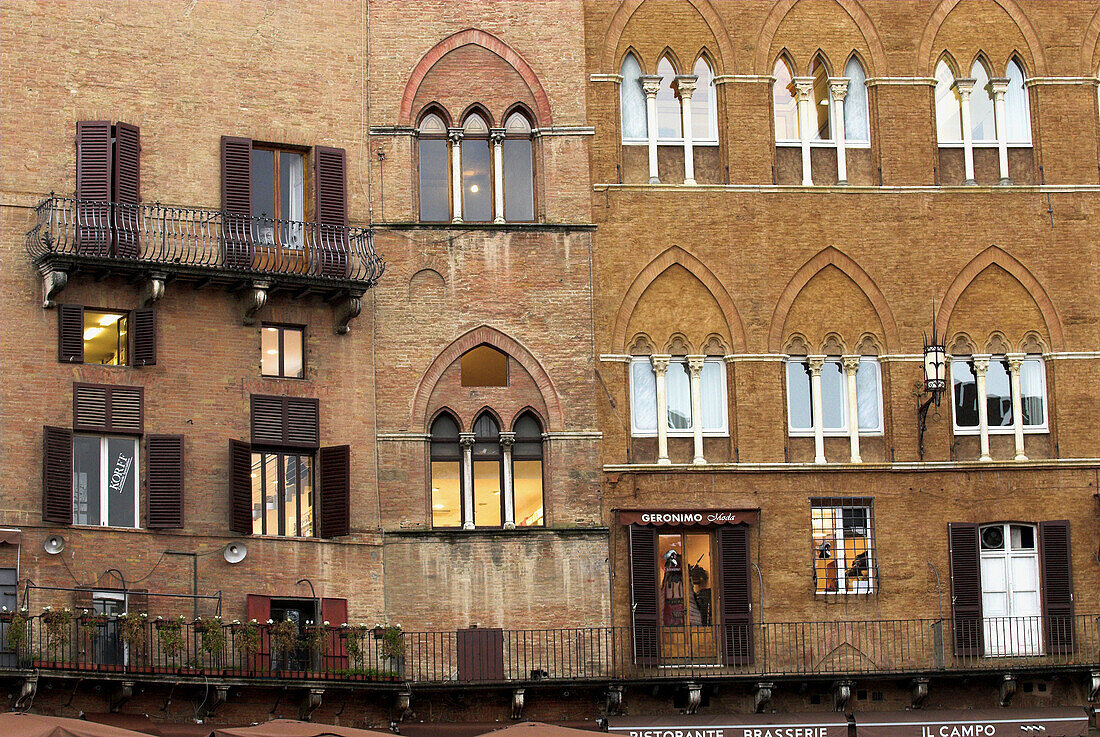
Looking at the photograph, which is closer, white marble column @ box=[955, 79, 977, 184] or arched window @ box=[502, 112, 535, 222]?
arched window @ box=[502, 112, 535, 222]

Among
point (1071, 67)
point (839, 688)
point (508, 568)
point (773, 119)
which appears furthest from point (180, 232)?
point (1071, 67)

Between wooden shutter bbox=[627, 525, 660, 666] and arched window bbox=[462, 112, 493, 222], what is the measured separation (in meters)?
6.43

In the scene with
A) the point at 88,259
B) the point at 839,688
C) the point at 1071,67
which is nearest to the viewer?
the point at 88,259

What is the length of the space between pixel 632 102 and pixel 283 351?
8.03 metres

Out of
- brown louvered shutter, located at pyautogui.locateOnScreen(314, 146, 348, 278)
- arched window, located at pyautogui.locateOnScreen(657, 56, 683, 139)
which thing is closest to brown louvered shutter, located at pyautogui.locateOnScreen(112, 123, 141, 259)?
brown louvered shutter, located at pyautogui.locateOnScreen(314, 146, 348, 278)

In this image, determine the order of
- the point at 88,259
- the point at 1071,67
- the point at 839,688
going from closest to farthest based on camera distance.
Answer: the point at 88,259
the point at 839,688
the point at 1071,67

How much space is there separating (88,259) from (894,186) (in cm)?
1476

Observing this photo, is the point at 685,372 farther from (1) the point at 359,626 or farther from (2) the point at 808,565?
Answer: (1) the point at 359,626

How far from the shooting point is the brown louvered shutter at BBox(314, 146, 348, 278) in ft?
115

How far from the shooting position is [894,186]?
Answer: 123 feet

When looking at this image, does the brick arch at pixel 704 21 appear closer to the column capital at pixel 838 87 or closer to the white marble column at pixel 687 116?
the white marble column at pixel 687 116

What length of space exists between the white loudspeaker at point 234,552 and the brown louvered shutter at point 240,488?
219mm

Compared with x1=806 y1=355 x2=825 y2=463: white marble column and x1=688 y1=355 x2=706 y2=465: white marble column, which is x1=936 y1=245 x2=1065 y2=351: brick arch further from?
x1=688 y1=355 x2=706 y2=465: white marble column

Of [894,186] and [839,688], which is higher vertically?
[894,186]
